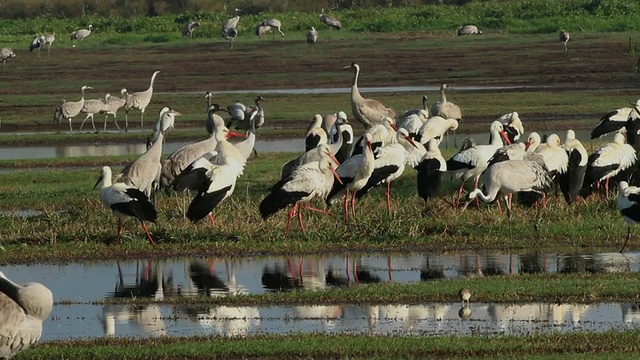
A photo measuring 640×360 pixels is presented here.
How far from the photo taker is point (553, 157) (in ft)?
57.5

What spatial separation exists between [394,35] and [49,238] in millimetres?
→ 43111

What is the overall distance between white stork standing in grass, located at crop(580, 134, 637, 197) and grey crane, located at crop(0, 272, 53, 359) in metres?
9.94

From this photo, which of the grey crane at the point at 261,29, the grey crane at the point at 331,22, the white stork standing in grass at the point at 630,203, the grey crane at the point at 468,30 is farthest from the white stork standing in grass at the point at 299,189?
the grey crane at the point at 331,22

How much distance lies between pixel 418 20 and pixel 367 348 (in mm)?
51982

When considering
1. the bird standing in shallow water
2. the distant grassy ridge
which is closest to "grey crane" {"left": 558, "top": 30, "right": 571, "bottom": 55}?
the distant grassy ridge

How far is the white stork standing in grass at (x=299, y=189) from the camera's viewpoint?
15326mm

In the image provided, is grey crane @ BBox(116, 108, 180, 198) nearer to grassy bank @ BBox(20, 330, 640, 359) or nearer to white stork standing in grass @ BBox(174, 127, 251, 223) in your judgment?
white stork standing in grass @ BBox(174, 127, 251, 223)

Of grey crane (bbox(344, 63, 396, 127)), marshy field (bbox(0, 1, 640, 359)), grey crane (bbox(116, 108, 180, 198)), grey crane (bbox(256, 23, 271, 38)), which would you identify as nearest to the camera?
marshy field (bbox(0, 1, 640, 359))

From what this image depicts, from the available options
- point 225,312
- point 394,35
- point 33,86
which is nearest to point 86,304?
point 225,312

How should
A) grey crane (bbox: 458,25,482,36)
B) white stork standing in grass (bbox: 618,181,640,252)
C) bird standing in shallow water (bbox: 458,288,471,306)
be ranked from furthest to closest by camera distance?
1. grey crane (bbox: 458,25,482,36)
2. white stork standing in grass (bbox: 618,181,640,252)
3. bird standing in shallow water (bbox: 458,288,471,306)

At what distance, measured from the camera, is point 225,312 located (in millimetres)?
11625

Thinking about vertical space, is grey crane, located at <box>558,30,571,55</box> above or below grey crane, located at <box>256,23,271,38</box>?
below

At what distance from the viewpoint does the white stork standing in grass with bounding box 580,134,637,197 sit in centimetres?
1717

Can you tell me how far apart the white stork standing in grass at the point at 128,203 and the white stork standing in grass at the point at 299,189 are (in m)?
1.39
